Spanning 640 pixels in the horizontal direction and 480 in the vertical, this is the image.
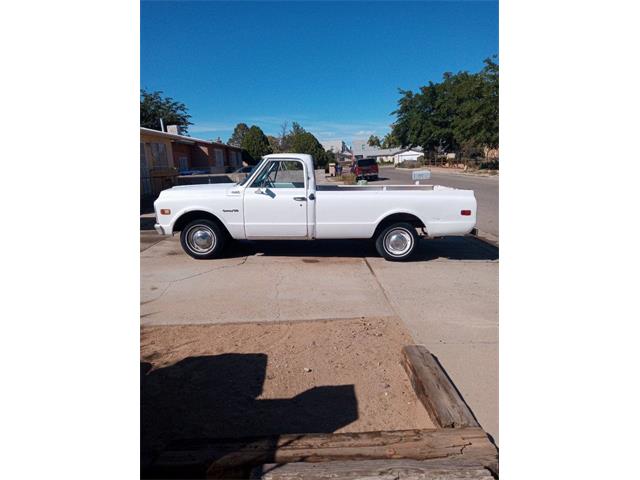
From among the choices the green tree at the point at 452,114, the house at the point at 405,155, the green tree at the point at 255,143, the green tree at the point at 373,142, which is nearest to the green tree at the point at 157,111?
the green tree at the point at 255,143

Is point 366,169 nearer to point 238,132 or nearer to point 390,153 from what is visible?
point 238,132

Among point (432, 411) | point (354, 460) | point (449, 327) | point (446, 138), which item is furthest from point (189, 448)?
point (446, 138)

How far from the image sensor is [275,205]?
6695mm

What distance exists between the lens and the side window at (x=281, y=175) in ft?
22.5

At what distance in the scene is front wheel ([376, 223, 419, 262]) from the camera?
22.3 ft

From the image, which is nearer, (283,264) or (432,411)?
(432,411)

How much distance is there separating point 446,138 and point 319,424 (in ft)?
191

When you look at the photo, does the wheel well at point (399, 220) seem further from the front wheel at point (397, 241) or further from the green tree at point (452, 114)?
the green tree at point (452, 114)

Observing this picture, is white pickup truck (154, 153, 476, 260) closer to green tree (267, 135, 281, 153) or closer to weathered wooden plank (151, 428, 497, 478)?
weathered wooden plank (151, 428, 497, 478)

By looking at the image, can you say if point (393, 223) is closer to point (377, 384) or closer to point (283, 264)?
point (283, 264)

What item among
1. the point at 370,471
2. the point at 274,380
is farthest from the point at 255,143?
the point at 370,471

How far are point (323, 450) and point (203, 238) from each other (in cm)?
533

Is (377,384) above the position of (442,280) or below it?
below

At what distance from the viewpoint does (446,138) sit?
55.9 meters
